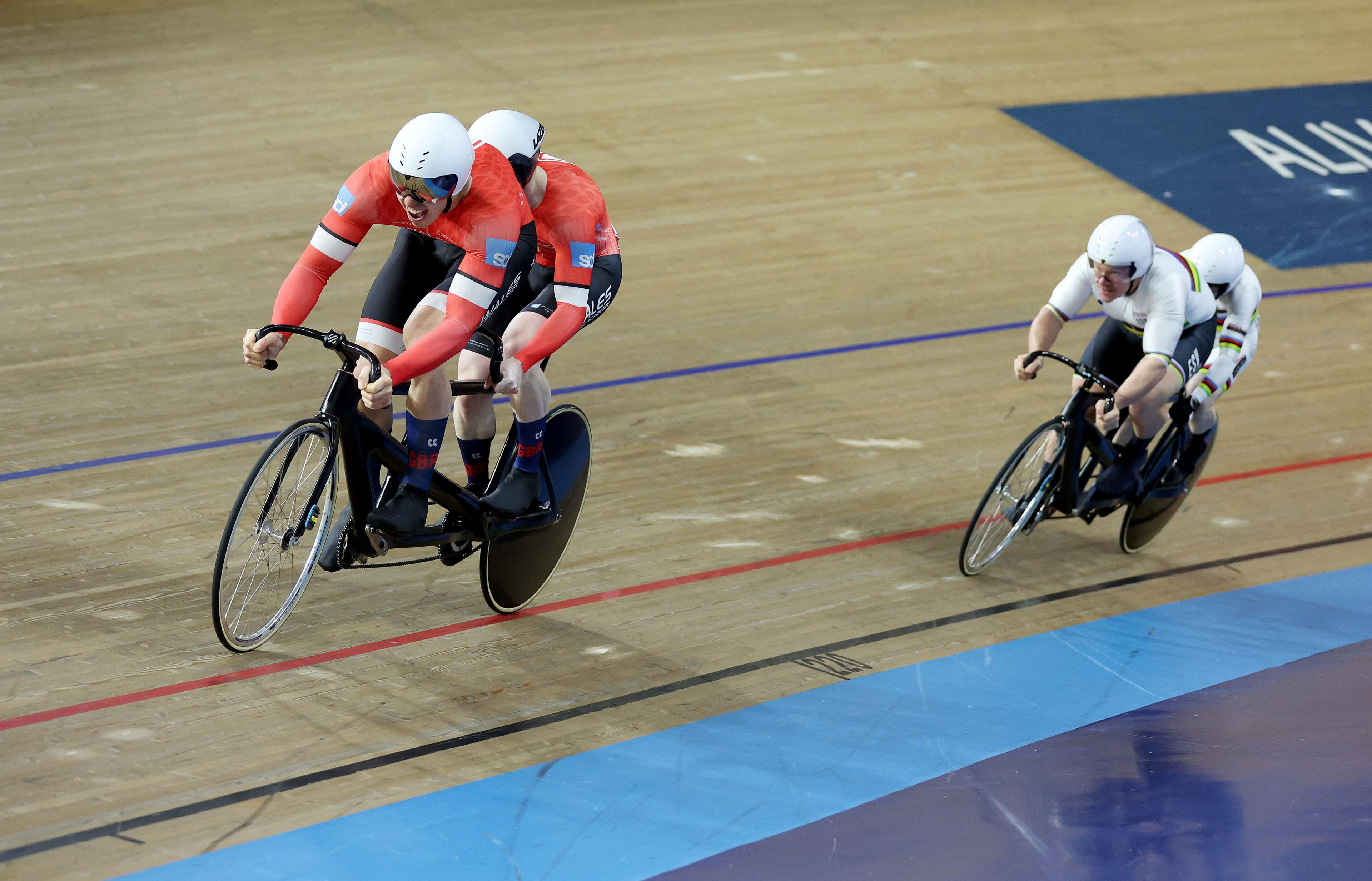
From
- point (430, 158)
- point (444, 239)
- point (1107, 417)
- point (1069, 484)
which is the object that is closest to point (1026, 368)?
point (1107, 417)

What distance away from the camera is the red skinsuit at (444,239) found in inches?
112

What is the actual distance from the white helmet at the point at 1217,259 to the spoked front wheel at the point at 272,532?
276cm

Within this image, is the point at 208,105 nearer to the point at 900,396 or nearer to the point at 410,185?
the point at 900,396

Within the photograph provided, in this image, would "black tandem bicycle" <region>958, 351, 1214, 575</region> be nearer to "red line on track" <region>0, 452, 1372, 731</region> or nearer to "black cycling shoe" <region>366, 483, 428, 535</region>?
"red line on track" <region>0, 452, 1372, 731</region>

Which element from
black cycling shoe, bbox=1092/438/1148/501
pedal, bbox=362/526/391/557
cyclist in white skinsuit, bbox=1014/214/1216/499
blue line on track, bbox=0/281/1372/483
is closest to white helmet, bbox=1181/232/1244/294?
cyclist in white skinsuit, bbox=1014/214/1216/499

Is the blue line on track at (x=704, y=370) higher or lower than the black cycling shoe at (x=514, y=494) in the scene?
lower

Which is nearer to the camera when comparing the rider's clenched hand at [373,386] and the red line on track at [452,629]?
the rider's clenched hand at [373,386]

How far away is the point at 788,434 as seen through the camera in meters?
Answer: 4.77

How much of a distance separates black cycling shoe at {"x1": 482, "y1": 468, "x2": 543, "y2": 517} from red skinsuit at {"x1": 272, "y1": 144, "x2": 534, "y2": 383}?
0.57 metres

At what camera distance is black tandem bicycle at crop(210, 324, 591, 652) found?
290 cm

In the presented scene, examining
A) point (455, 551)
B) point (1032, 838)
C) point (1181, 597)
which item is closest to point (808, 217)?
point (1181, 597)

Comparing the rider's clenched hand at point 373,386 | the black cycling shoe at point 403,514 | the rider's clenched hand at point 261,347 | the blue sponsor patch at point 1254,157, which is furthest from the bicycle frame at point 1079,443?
the blue sponsor patch at point 1254,157

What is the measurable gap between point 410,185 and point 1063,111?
21.0 ft

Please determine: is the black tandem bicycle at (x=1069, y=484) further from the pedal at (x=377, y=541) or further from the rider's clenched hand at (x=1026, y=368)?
the pedal at (x=377, y=541)
